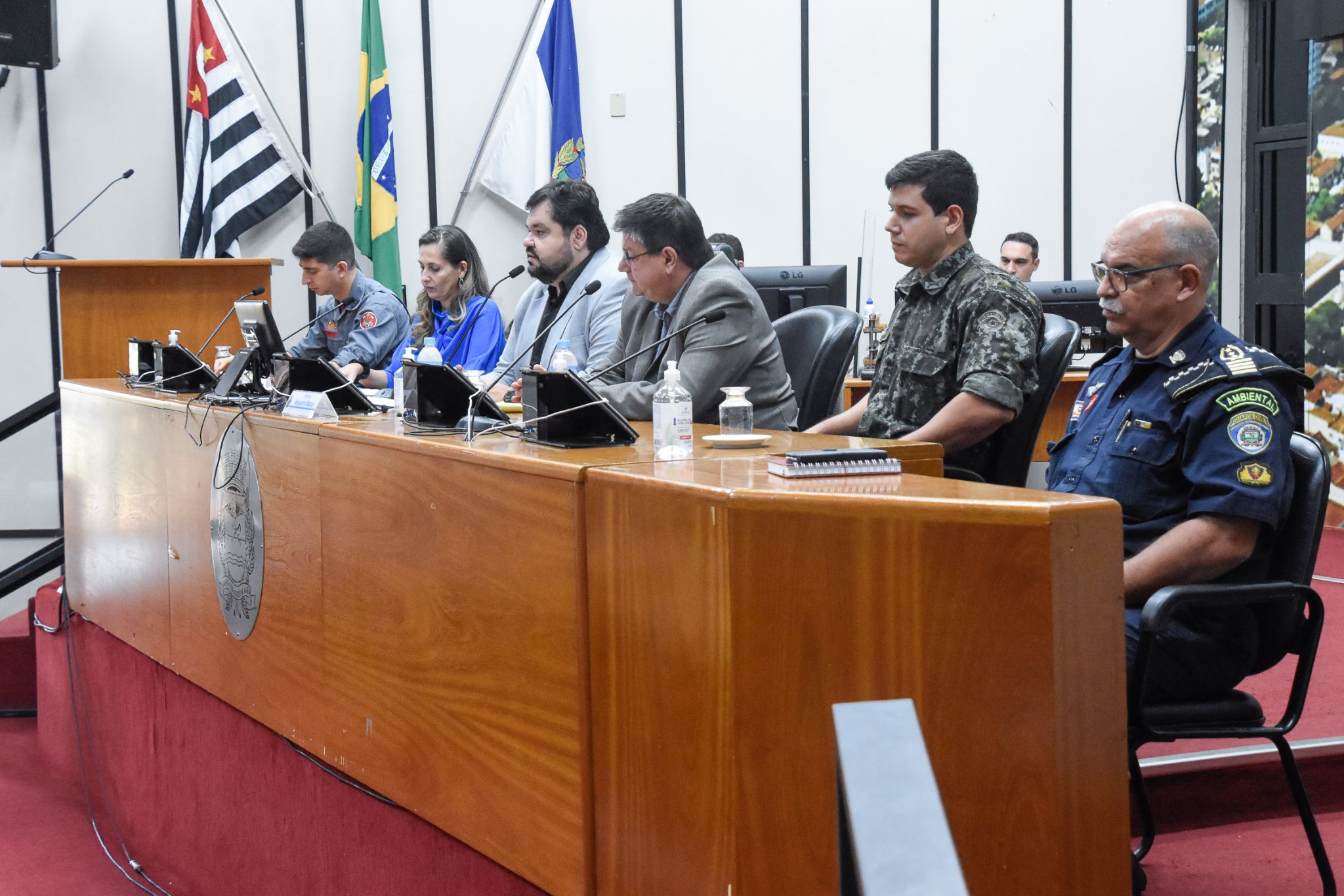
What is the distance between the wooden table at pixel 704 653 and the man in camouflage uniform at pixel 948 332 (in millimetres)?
717

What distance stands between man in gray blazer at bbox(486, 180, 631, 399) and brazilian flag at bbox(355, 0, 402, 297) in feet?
8.49

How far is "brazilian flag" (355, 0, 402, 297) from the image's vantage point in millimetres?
5656

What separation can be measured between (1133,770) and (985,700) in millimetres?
825

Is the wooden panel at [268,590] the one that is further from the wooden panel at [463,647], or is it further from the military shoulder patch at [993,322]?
the military shoulder patch at [993,322]

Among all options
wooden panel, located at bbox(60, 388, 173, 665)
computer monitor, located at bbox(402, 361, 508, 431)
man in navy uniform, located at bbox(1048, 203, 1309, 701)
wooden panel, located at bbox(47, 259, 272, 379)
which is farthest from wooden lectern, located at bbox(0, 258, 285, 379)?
man in navy uniform, located at bbox(1048, 203, 1309, 701)

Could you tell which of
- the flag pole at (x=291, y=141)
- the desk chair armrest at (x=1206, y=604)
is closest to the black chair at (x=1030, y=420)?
the desk chair armrest at (x=1206, y=604)

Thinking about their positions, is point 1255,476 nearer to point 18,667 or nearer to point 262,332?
point 262,332

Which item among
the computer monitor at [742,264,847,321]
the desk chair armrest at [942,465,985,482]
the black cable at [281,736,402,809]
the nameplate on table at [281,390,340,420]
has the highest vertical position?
the computer monitor at [742,264,847,321]

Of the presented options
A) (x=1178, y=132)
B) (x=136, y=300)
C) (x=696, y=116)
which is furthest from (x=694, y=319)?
(x=1178, y=132)

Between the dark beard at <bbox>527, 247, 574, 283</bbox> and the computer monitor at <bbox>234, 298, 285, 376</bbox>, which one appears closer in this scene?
the computer monitor at <bbox>234, 298, 285, 376</bbox>

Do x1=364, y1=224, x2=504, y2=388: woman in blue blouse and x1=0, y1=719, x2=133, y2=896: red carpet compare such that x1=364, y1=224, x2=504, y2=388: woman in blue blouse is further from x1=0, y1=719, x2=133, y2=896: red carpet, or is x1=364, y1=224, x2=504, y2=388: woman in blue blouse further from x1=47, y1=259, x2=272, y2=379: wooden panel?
x1=0, y1=719, x2=133, y2=896: red carpet

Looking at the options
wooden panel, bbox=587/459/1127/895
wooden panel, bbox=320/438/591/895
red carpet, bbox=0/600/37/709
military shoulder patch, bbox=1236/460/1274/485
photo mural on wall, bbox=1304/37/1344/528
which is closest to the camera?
wooden panel, bbox=587/459/1127/895

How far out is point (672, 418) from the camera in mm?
1499

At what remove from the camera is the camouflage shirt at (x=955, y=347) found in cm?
227
